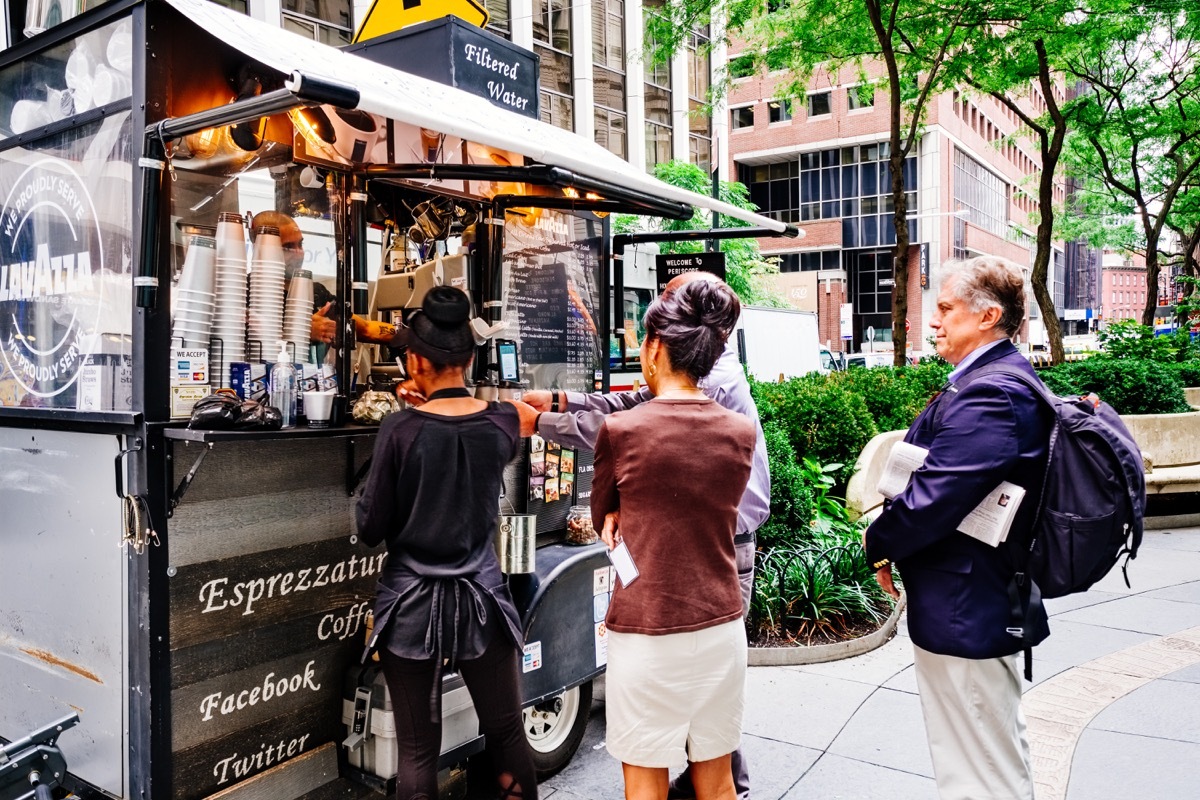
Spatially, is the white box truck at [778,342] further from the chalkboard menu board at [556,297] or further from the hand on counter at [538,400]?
the hand on counter at [538,400]

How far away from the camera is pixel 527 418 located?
355 cm

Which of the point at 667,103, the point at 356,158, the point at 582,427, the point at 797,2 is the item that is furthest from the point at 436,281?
the point at 667,103

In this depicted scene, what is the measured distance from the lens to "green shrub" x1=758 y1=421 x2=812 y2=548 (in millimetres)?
6840

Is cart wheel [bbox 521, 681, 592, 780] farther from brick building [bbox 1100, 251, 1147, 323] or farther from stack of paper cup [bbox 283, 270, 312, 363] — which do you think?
brick building [bbox 1100, 251, 1147, 323]

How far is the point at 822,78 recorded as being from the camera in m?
40.4

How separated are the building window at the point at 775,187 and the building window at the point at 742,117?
1995mm

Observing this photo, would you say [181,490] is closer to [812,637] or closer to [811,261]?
[812,637]

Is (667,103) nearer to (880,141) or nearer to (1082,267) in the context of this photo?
(880,141)

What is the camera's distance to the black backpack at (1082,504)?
2678 mm

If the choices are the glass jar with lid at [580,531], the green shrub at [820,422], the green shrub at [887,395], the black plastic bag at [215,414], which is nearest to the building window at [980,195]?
the green shrub at [887,395]

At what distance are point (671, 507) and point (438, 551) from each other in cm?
85

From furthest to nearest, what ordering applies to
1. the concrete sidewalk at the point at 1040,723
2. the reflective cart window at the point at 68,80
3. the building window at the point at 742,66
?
the building window at the point at 742,66
the concrete sidewalk at the point at 1040,723
the reflective cart window at the point at 68,80

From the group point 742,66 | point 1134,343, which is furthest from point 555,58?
point 1134,343

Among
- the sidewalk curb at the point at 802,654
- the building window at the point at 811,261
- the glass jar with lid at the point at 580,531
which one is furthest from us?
the building window at the point at 811,261
